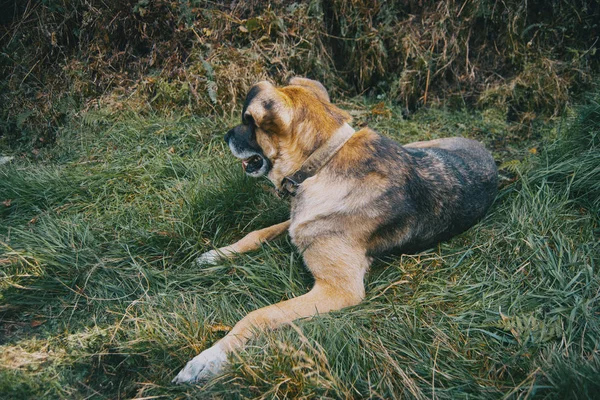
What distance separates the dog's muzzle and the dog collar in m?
0.21

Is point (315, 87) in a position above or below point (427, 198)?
above

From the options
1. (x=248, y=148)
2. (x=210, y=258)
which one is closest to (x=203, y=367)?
(x=210, y=258)

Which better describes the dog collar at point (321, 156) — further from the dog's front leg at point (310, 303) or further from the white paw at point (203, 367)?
the white paw at point (203, 367)

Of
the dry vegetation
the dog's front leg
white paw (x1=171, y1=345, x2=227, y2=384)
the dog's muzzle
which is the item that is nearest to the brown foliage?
the dry vegetation

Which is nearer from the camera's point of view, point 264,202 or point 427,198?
point 427,198

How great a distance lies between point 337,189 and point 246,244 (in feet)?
2.75

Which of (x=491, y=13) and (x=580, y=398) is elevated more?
(x=491, y=13)

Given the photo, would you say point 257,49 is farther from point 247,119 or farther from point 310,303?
Result: point 310,303

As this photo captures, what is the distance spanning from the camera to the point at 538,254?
2.98 meters

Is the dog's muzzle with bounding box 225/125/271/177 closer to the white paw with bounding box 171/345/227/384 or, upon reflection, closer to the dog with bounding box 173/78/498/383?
the dog with bounding box 173/78/498/383

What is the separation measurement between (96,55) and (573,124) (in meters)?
5.16

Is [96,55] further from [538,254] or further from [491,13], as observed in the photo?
[538,254]

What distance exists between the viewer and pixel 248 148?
3.11 m

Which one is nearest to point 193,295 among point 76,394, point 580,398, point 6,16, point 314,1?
point 76,394
